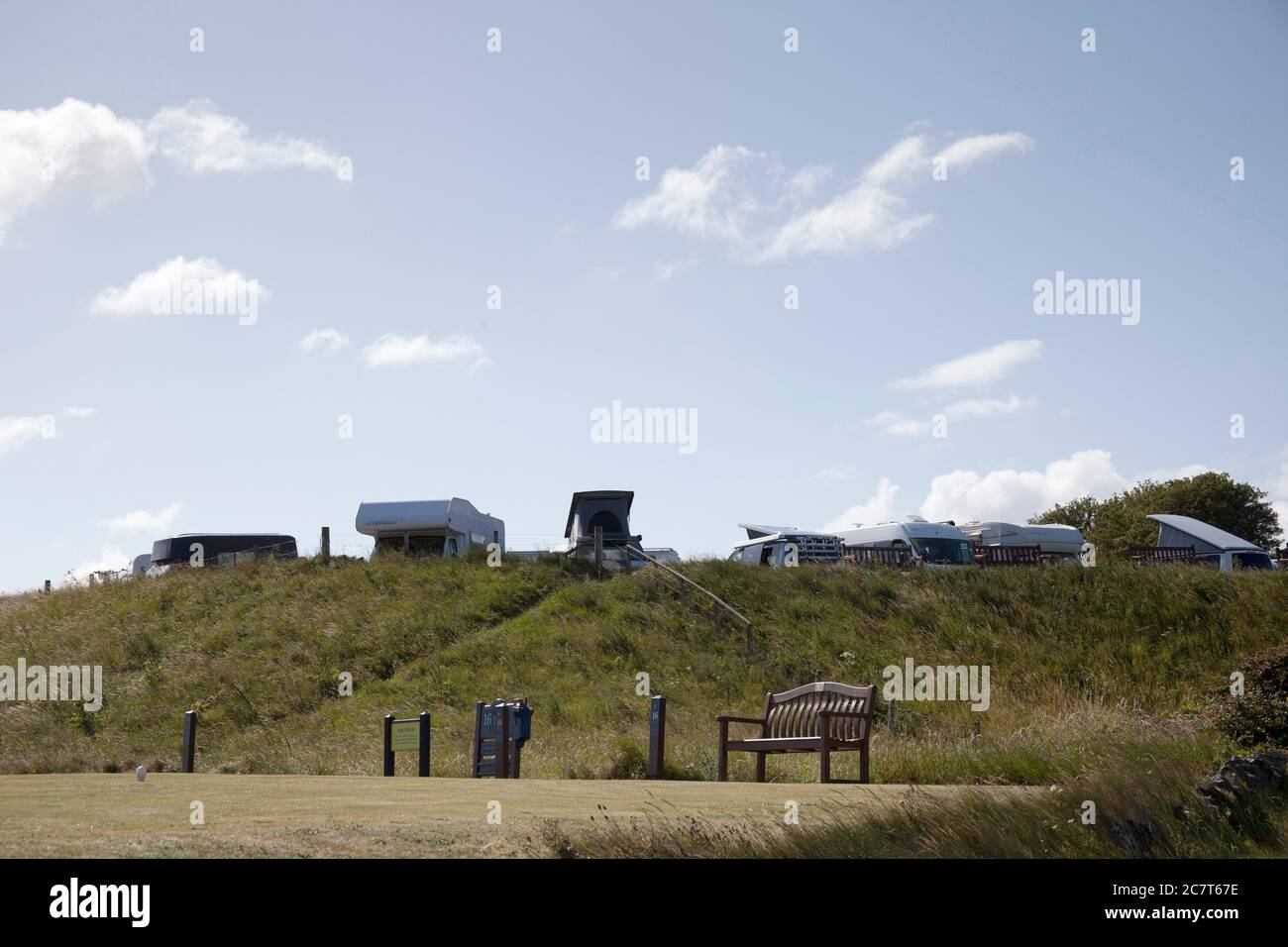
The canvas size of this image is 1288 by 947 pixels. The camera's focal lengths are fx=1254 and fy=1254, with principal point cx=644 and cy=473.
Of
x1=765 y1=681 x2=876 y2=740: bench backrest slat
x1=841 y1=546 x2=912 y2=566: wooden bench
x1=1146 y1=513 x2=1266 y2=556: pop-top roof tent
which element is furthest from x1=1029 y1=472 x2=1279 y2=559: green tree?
x1=765 y1=681 x2=876 y2=740: bench backrest slat

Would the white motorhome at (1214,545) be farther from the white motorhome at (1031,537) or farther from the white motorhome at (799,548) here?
the white motorhome at (799,548)

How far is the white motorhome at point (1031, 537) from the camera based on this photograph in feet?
139

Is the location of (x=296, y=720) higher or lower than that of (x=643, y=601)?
lower

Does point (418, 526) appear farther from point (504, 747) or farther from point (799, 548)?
point (504, 747)

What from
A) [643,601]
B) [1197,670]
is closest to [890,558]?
[643,601]

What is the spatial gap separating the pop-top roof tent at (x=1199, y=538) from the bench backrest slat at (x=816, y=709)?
93.0ft

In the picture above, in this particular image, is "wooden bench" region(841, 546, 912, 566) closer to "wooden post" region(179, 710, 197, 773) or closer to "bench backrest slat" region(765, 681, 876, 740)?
"bench backrest slat" region(765, 681, 876, 740)

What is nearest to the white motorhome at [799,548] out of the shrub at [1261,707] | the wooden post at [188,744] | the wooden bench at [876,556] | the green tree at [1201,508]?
the wooden bench at [876,556]

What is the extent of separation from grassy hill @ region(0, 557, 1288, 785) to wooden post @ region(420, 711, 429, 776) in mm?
998

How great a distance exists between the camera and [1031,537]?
1682 inches

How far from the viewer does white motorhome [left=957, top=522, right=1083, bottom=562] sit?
139 ft

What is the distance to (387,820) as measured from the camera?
7805 millimetres
